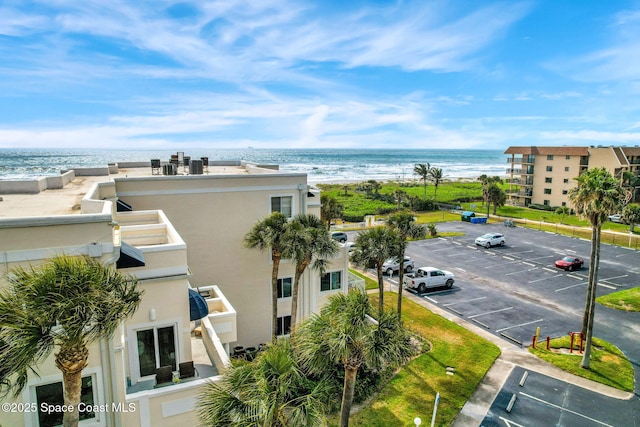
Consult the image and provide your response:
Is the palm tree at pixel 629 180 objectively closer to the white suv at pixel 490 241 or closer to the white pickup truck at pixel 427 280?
the white suv at pixel 490 241

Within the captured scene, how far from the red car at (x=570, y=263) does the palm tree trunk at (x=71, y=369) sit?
38.9 m

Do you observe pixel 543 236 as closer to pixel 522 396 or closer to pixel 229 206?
pixel 522 396

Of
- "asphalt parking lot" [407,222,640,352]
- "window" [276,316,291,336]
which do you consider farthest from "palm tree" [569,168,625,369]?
"window" [276,316,291,336]

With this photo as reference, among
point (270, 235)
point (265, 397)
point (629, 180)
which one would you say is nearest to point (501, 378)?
point (270, 235)

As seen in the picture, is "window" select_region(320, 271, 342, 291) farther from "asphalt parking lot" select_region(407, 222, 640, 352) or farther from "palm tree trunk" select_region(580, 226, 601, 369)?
"palm tree trunk" select_region(580, 226, 601, 369)

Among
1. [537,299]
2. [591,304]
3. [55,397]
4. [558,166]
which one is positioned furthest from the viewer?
[558,166]

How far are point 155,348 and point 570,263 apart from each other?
36103mm

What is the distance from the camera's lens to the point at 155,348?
37.8 feet

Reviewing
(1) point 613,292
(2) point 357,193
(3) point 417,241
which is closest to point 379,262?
(1) point 613,292

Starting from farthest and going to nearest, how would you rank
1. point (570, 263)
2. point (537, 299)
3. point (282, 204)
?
1. point (570, 263)
2. point (537, 299)
3. point (282, 204)

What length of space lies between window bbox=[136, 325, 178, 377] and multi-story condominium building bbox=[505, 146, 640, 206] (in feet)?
216

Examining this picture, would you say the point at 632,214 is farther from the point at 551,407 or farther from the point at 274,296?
the point at 274,296

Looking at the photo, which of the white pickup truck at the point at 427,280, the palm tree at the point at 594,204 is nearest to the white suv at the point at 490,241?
the white pickup truck at the point at 427,280

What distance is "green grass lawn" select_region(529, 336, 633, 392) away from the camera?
1850cm
